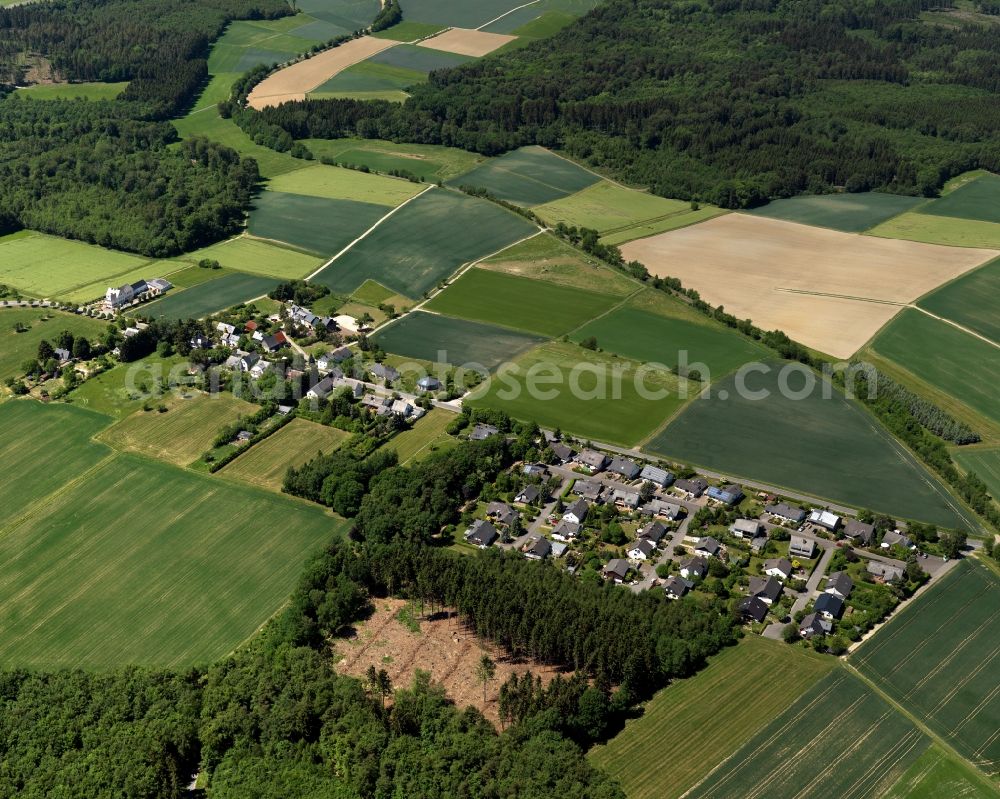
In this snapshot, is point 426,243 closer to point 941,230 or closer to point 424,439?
point 424,439

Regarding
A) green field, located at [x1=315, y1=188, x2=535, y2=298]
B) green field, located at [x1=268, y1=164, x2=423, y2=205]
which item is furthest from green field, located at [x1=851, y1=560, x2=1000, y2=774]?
green field, located at [x1=268, y1=164, x2=423, y2=205]

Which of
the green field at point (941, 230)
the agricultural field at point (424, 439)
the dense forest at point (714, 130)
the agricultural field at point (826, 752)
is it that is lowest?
the agricultural field at point (826, 752)

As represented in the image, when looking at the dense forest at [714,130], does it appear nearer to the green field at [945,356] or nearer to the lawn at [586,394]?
the green field at [945,356]

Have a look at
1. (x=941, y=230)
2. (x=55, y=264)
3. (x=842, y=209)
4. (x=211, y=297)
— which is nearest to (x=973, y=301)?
(x=941, y=230)

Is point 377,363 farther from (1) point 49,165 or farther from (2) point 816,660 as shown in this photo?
(1) point 49,165

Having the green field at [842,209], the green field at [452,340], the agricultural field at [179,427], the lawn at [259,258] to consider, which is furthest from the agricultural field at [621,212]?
the agricultural field at [179,427]

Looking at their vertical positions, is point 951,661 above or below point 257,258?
below
